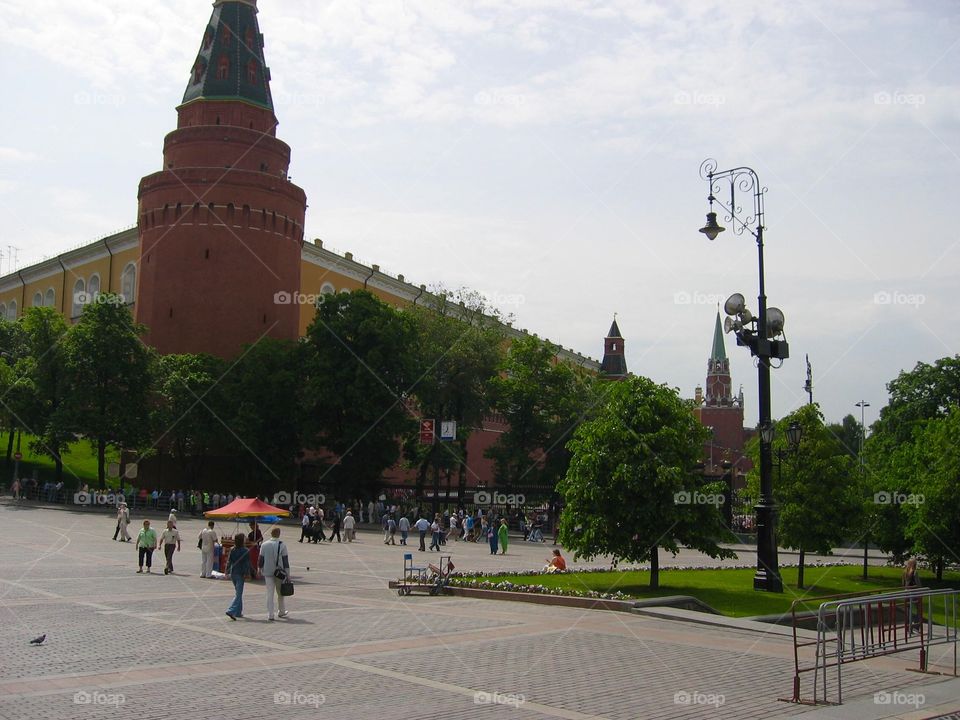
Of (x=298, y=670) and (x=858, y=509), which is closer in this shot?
(x=298, y=670)

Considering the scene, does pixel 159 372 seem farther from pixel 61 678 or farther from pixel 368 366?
pixel 61 678

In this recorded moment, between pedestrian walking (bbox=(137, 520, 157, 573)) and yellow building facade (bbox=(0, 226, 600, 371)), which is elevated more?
yellow building facade (bbox=(0, 226, 600, 371))

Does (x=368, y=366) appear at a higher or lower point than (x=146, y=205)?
lower

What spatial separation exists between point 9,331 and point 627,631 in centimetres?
6394

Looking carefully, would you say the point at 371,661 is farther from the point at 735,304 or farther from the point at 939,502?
the point at 939,502

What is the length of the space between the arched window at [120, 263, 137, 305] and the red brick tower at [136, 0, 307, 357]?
10600 millimetres

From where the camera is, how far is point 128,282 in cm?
6925

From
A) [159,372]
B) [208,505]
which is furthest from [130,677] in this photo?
[159,372]

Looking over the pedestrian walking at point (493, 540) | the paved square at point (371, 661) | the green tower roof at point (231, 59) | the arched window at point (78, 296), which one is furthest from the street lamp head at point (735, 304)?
the arched window at point (78, 296)

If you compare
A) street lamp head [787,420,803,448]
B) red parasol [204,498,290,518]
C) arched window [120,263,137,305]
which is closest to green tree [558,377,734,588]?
street lamp head [787,420,803,448]

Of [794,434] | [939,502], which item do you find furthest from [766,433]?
[939,502]

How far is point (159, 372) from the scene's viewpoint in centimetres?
4853

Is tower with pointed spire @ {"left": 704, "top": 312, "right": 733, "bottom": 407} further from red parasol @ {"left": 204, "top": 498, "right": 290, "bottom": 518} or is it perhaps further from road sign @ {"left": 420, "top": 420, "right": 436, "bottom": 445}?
red parasol @ {"left": 204, "top": 498, "right": 290, "bottom": 518}

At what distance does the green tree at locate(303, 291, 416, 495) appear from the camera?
1871 inches
